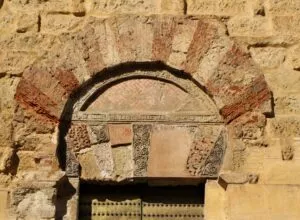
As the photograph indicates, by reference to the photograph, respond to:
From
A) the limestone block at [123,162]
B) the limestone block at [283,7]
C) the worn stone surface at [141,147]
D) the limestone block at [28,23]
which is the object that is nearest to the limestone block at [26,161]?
the limestone block at [123,162]

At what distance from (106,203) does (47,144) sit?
57 centimetres

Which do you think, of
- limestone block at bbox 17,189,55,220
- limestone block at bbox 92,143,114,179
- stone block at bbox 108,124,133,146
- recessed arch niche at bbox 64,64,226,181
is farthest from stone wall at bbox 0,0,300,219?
stone block at bbox 108,124,133,146

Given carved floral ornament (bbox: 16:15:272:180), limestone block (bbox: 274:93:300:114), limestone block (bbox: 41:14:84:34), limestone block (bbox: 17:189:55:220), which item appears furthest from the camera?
limestone block (bbox: 41:14:84:34)

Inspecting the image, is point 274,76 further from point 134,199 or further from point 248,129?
point 134,199

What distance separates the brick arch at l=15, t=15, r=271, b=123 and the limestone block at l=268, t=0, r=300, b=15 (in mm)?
411

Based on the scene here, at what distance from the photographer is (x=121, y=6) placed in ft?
15.1

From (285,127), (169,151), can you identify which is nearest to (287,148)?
(285,127)

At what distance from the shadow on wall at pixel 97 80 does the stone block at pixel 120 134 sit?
0.89 ft

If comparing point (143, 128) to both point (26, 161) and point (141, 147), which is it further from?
point (26, 161)

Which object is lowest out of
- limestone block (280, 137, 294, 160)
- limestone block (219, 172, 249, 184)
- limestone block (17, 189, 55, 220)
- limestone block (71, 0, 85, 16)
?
limestone block (17, 189, 55, 220)

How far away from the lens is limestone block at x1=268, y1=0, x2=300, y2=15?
4629 mm

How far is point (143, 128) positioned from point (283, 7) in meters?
1.36

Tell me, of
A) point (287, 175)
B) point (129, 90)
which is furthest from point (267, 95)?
point (129, 90)

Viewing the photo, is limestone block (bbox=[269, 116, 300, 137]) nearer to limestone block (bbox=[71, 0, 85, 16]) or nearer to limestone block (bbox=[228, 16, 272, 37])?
limestone block (bbox=[228, 16, 272, 37])
